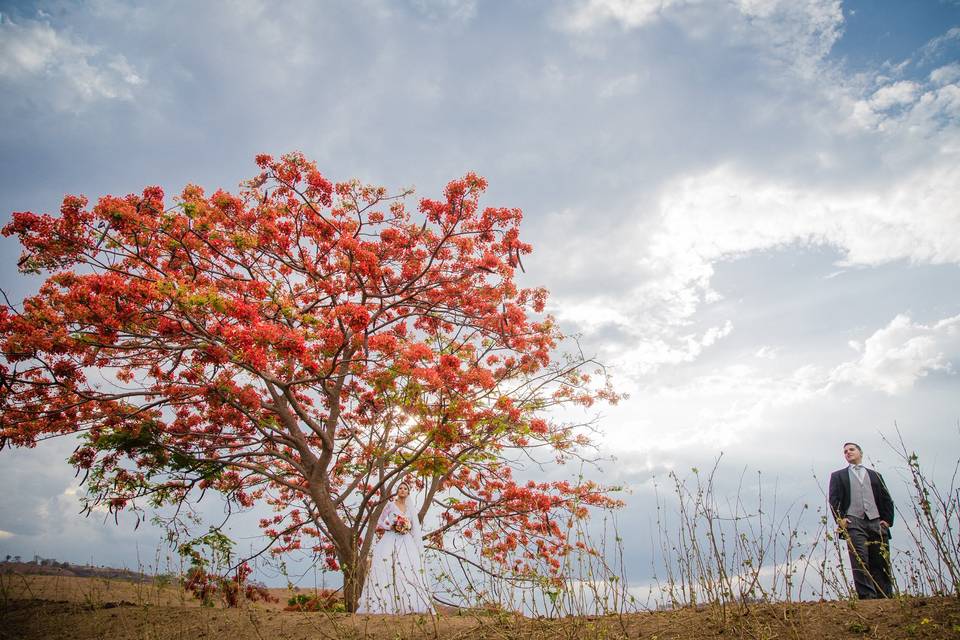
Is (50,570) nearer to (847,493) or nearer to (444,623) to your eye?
(444,623)

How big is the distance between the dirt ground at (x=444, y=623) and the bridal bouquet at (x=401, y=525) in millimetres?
2450

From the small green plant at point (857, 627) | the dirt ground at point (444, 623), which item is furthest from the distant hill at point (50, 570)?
the small green plant at point (857, 627)

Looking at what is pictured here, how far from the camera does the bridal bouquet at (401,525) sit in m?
8.25

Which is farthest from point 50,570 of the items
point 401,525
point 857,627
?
point 857,627

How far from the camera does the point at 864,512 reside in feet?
18.2

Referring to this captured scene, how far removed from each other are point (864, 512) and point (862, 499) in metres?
0.13

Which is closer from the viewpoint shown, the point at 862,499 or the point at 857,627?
the point at 857,627

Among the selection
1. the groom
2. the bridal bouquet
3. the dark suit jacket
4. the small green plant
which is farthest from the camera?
the bridal bouquet

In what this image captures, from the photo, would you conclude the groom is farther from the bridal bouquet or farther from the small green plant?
the bridal bouquet

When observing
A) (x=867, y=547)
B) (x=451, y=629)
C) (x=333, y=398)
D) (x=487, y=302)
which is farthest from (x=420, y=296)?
(x=867, y=547)

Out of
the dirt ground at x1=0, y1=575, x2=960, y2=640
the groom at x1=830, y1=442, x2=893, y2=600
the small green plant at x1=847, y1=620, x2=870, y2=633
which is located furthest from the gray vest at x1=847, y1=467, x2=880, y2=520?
the small green plant at x1=847, y1=620, x2=870, y2=633

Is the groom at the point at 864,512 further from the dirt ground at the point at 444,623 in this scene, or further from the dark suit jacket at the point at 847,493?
the dirt ground at the point at 444,623

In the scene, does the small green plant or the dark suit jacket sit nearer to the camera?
the small green plant

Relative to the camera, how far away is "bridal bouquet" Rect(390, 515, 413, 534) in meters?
8.25
